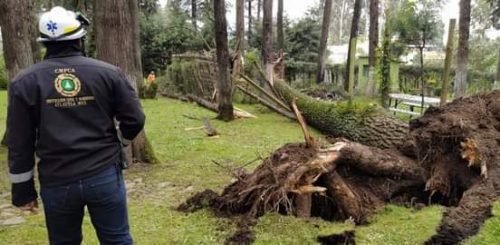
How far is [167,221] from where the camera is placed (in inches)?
187

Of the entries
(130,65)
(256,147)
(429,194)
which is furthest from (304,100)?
(429,194)

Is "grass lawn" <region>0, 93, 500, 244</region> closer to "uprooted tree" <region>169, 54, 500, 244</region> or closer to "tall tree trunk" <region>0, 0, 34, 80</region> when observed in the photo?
"uprooted tree" <region>169, 54, 500, 244</region>

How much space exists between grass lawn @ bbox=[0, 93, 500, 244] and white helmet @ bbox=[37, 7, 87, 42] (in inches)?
79.4

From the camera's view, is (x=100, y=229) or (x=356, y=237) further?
(x=356, y=237)

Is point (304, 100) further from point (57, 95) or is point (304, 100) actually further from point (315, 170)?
point (57, 95)

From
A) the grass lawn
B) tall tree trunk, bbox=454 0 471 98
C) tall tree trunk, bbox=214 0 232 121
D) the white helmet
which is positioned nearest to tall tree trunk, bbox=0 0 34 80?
the grass lawn

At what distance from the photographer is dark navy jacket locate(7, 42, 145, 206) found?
276 centimetres

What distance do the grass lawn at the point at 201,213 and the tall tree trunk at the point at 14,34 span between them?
141 cm

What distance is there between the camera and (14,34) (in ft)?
25.6

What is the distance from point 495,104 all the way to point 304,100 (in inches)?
233

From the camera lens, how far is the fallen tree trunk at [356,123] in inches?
293

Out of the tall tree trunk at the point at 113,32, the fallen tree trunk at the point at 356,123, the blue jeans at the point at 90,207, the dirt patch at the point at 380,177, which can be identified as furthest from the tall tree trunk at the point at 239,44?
the blue jeans at the point at 90,207

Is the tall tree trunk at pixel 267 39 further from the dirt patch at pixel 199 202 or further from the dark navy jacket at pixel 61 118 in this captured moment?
the dark navy jacket at pixel 61 118

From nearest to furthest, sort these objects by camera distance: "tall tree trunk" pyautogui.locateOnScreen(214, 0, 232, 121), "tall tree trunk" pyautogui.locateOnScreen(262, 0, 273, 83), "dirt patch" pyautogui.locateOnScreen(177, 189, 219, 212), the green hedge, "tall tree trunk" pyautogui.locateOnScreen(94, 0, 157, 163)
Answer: "dirt patch" pyautogui.locateOnScreen(177, 189, 219, 212)
"tall tree trunk" pyautogui.locateOnScreen(94, 0, 157, 163)
"tall tree trunk" pyautogui.locateOnScreen(214, 0, 232, 121)
"tall tree trunk" pyautogui.locateOnScreen(262, 0, 273, 83)
the green hedge
